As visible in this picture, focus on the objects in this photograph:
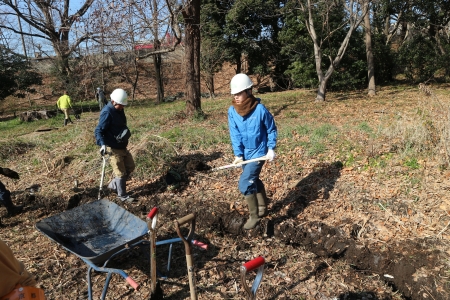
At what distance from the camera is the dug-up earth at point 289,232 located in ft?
11.4

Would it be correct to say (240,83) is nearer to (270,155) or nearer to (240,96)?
(240,96)

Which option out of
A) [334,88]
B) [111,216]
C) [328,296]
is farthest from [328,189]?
[334,88]

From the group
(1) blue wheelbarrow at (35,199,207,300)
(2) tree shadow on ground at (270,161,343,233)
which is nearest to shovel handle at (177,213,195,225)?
(1) blue wheelbarrow at (35,199,207,300)

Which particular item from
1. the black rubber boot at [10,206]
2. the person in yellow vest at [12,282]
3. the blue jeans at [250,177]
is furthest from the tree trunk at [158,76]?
the person in yellow vest at [12,282]

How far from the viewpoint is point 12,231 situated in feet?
16.6

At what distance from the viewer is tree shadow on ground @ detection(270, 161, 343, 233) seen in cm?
477

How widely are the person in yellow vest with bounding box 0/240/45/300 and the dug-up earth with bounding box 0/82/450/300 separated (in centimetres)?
61

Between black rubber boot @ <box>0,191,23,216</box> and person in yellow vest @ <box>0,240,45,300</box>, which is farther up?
person in yellow vest @ <box>0,240,45,300</box>

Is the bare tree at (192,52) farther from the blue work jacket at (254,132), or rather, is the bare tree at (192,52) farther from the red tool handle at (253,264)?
the red tool handle at (253,264)

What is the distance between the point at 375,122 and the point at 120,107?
6147mm

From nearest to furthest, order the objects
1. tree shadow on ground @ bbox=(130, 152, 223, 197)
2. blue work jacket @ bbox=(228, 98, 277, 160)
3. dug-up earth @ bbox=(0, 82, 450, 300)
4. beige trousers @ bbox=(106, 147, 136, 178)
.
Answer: dug-up earth @ bbox=(0, 82, 450, 300), blue work jacket @ bbox=(228, 98, 277, 160), beige trousers @ bbox=(106, 147, 136, 178), tree shadow on ground @ bbox=(130, 152, 223, 197)

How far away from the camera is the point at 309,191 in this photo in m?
5.11

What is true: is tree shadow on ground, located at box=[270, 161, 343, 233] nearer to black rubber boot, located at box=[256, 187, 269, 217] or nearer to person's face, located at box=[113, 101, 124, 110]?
black rubber boot, located at box=[256, 187, 269, 217]

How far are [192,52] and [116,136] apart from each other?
5913mm
